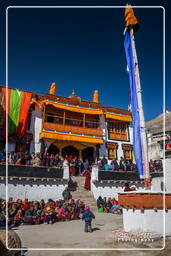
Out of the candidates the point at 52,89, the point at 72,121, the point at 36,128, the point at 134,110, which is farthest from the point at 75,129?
the point at 134,110

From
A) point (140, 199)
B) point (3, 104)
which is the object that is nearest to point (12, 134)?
point (3, 104)

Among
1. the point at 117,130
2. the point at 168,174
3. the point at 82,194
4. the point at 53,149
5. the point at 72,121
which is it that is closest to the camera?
the point at 82,194

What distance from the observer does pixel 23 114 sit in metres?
21.9

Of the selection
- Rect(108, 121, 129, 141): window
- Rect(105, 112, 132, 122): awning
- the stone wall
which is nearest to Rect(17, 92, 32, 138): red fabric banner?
the stone wall

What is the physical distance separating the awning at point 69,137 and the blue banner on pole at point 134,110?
44.1 ft

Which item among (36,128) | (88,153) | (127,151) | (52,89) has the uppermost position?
(52,89)

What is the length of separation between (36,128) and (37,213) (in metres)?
11.6

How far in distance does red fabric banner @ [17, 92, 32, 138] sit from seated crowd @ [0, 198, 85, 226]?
30.0 ft

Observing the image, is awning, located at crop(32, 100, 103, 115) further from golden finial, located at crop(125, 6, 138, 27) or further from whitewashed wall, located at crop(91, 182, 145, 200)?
golden finial, located at crop(125, 6, 138, 27)

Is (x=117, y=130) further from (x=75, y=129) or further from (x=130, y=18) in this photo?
(x=130, y=18)

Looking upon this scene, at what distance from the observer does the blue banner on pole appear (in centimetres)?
993

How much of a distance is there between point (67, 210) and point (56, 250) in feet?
22.4

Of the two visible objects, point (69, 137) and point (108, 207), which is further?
point (69, 137)

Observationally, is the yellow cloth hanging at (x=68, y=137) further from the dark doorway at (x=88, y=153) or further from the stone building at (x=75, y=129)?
the dark doorway at (x=88, y=153)
